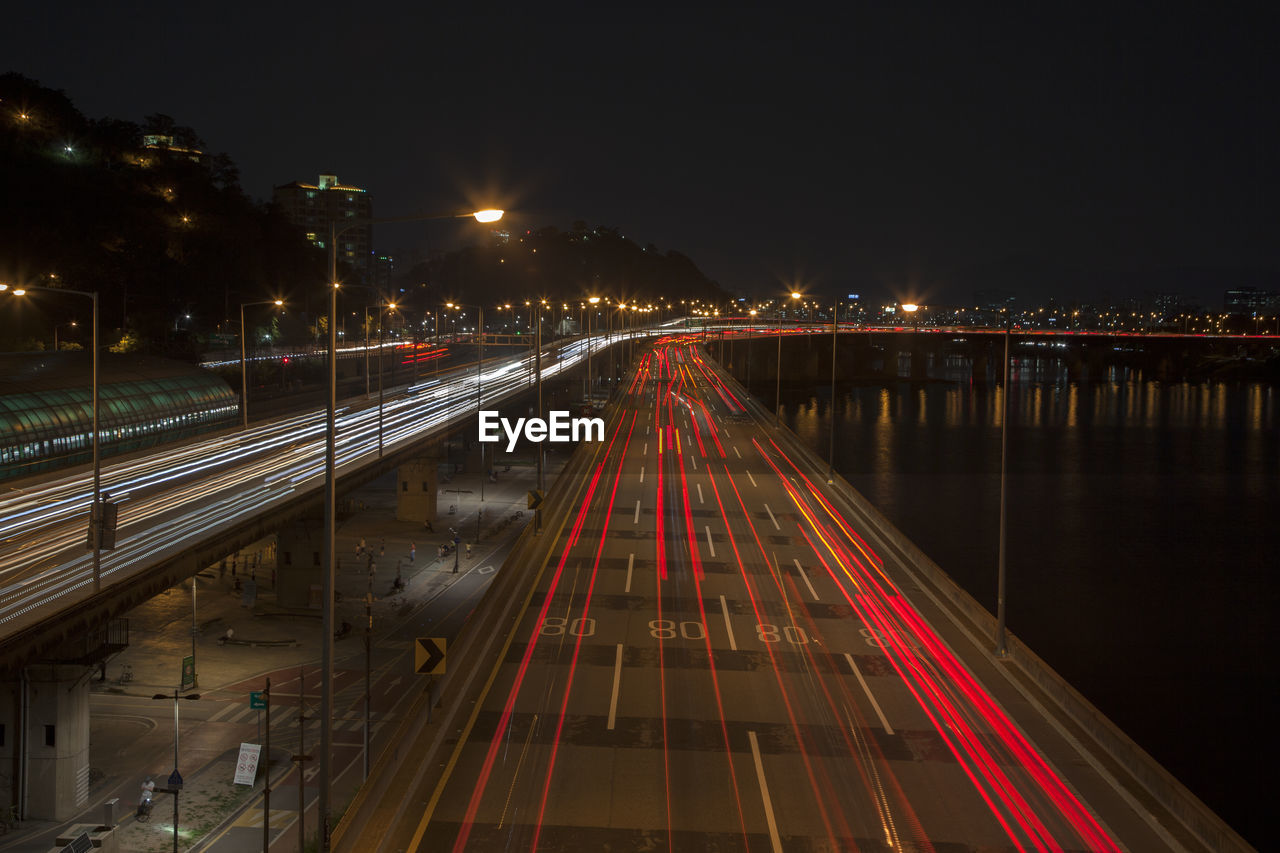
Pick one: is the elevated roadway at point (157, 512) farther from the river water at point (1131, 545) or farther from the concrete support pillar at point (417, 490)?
the river water at point (1131, 545)

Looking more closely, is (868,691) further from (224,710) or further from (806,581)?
(224,710)

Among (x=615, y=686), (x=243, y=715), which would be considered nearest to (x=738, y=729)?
(x=615, y=686)

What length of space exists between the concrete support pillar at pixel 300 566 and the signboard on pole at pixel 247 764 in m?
13.8

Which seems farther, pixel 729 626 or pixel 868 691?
pixel 729 626

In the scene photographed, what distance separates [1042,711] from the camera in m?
17.4

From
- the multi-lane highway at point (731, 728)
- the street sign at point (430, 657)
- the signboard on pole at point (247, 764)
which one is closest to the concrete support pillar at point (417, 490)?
the multi-lane highway at point (731, 728)

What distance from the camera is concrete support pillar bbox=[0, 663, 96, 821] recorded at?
20375 mm

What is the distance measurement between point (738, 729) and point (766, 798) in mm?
2581

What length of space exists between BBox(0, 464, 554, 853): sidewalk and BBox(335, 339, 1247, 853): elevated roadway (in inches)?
216

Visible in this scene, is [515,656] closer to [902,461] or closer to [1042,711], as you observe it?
[1042,711]

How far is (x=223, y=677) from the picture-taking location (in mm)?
28750

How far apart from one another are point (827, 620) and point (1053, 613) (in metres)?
18.5

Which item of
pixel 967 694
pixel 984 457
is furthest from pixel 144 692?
pixel 984 457

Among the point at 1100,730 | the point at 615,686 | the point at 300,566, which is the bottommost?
the point at 300,566
